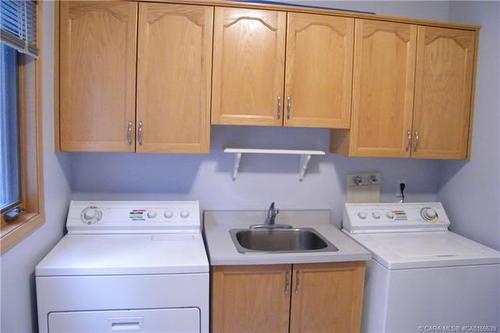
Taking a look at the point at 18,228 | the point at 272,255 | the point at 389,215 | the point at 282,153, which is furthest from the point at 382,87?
the point at 18,228

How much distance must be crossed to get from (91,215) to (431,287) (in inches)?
72.0

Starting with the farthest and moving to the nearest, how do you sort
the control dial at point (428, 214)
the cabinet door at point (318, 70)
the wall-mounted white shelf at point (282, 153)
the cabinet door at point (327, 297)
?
1. the control dial at point (428, 214)
2. the wall-mounted white shelf at point (282, 153)
3. the cabinet door at point (318, 70)
4. the cabinet door at point (327, 297)

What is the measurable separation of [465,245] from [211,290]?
1446mm

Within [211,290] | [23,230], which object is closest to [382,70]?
[211,290]

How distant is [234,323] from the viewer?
5.70ft

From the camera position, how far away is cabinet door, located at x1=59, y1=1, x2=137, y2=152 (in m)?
1.77

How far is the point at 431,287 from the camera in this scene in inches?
70.8

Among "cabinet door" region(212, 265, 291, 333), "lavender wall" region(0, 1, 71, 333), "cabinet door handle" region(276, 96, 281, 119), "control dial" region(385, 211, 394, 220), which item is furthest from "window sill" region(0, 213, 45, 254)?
"control dial" region(385, 211, 394, 220)

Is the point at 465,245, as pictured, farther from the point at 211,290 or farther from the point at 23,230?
the point at 23,230


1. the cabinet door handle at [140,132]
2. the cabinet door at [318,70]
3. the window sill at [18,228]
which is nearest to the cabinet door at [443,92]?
the cabinet door at [318,70]

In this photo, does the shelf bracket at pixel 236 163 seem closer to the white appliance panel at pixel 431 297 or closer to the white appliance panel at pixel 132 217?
the white appliance panel at pixel 132 217

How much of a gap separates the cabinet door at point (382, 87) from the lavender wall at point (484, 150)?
436mm

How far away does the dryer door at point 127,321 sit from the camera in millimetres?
1546

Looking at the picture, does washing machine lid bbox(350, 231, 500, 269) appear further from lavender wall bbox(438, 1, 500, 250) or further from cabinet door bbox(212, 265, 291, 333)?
cabinet door bbox(212, 265, 291, 333)
